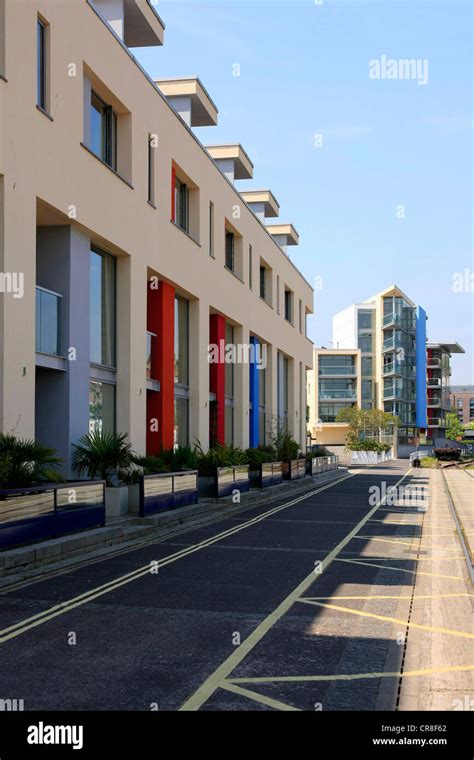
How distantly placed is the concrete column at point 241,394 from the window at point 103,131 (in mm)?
15508

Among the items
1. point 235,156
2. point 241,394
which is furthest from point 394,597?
point 235,156

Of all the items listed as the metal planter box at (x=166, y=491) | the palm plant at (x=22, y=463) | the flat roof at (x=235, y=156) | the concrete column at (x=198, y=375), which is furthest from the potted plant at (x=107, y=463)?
the flat roof at (x=235, y=156)

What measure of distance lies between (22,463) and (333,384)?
332ft

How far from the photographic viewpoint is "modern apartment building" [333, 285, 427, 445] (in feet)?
366

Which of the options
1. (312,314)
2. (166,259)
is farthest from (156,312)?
(312,314)

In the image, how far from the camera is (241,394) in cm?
3631

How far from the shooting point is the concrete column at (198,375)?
28969 mm

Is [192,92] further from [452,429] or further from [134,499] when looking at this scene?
[452,429]

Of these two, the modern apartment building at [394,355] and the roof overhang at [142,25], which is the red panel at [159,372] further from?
the modern apartment building at [394,355]

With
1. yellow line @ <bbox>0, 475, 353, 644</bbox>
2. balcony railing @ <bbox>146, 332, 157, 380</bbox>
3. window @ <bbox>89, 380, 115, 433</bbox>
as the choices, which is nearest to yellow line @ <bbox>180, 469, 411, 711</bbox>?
yellow line @ <bbox>0, 475, 353, 644</bbox>

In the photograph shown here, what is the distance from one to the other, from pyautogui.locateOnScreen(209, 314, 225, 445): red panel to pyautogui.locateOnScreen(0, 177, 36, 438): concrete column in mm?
16870

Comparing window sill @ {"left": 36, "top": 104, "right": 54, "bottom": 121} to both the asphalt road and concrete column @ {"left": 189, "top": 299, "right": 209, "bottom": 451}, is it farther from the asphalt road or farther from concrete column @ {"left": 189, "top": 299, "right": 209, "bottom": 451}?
concrete column @ {"left": 189, "top": 299, "right": 209, "bottom": 451}

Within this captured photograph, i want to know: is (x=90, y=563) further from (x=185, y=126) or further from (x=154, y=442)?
(x=185, y=126)
